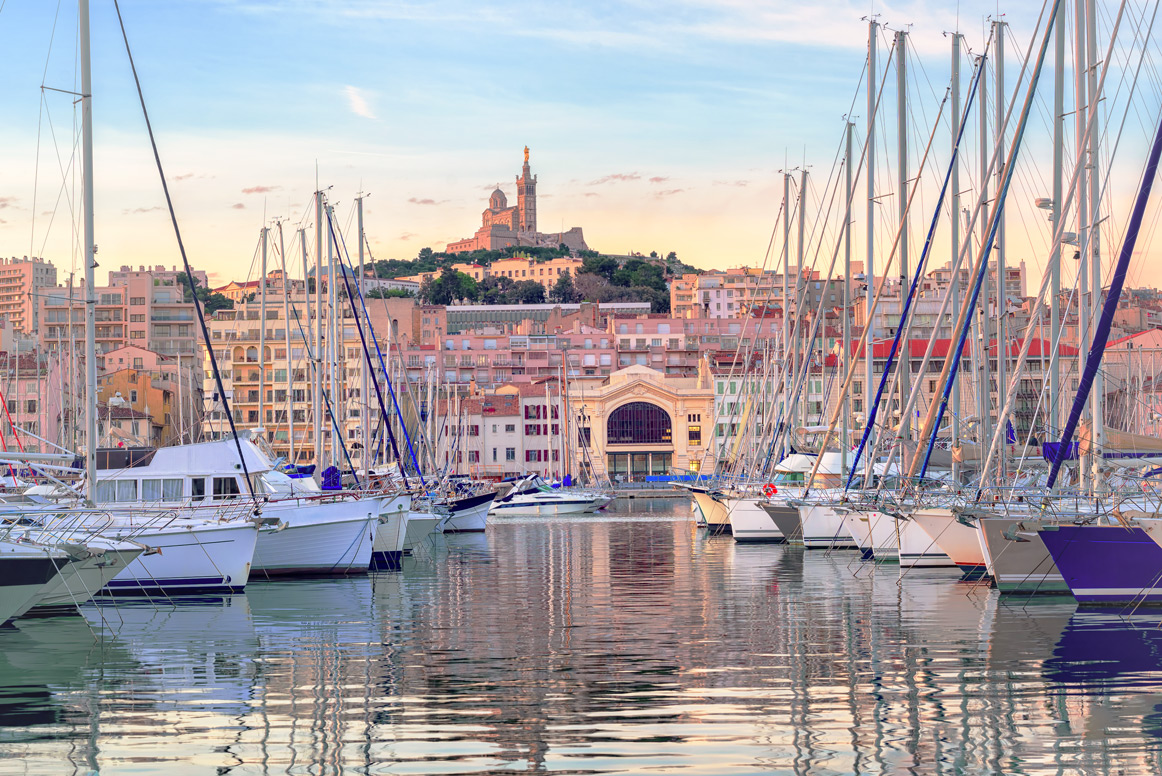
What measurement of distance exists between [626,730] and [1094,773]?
13.7ft

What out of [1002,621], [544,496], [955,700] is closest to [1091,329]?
[1002,621]

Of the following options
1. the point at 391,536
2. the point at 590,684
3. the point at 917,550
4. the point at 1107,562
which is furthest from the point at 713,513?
the point at 590,684

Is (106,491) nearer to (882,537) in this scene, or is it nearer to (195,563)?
(195,563)

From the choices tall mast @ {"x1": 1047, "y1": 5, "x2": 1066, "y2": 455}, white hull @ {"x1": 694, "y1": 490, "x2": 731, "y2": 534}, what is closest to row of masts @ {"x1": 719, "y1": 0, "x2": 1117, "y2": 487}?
tall mast @ {"x1": 1047, "y1": 5, "x2": 1066, "y2": 455}

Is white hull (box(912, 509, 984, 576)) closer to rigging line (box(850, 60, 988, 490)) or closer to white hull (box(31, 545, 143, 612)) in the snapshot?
rigging line (box(850, 60, 988, 490))

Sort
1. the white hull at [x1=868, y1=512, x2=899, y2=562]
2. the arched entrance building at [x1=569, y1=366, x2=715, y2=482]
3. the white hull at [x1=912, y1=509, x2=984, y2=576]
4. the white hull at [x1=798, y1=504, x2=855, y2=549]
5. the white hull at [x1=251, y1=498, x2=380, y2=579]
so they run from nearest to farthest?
the white hull at [x1=912, y1=509, x2=984, y2=576] < the white hull at [x1=251, y1=498, x2=380, y2=579] < the white hull at [x1=868, y1=512, x2=899, y2=562] < the white hull at [x1=798, y1=504, x2=855, y2=549] < the arched entrance building at [x1=569, y1=366, x2=715, y2=482]

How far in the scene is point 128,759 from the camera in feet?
40.3

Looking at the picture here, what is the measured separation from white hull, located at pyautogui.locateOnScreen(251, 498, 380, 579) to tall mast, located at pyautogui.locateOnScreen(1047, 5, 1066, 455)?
15.1 m

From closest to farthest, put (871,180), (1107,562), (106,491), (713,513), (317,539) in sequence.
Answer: (1107,562)
(106,491)
(317,539)
(871,180)
(713,513)

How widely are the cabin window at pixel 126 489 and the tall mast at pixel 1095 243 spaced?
1959 centimetres

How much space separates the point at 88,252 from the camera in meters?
22.5

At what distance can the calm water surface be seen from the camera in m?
12.3

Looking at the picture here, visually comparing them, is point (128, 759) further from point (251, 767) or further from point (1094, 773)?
point (1094, 773)

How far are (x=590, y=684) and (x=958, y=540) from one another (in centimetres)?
1566
